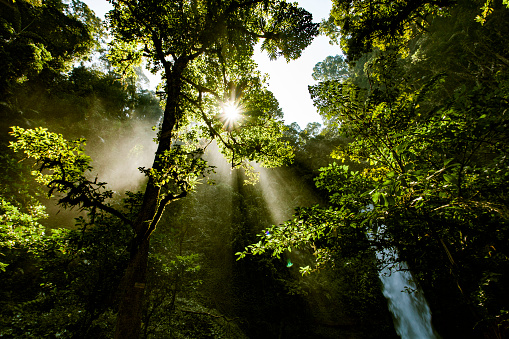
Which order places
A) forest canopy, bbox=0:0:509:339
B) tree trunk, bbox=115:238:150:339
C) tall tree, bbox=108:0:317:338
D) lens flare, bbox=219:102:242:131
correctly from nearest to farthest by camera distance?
1. forest canopy, bbox=0:0:509:339
2. tree trunk, bbox=115:238:150:339
3. tall tree, bbox=108:0:317:338
4. lens flare, bbox=219:102:242:131

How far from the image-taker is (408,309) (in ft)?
35.5

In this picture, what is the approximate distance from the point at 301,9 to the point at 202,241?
14.1 meters

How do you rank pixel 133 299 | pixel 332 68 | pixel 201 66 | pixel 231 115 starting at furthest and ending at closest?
pixel 332 68 → pixel 201 66 → pixel 231 115 → pixel 133 299

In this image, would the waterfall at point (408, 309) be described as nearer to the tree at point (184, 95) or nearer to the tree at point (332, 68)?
the tree at point (184, 95)

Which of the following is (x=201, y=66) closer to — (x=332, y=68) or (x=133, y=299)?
(x=133, y=299)

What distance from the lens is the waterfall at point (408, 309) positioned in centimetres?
1043

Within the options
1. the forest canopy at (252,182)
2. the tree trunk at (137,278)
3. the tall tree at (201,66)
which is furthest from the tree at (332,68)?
the tree trunk at (137,278)

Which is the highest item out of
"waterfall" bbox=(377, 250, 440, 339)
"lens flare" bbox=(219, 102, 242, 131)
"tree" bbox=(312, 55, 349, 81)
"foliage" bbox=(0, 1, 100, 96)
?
"tree" bbox=(312, 55, 349, 81)

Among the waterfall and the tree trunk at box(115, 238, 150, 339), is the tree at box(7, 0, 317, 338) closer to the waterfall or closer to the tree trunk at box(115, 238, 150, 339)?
the tree trunk at box(115, 238, 150, 339)

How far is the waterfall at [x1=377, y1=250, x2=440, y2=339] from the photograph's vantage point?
10.4 meters

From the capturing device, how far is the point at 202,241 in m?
13.8

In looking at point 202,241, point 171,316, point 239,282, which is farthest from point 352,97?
point 202,241

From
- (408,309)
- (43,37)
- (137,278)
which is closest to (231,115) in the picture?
(137,278)

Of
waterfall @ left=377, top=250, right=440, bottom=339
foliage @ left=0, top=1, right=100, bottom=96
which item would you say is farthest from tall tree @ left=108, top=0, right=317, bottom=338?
foliage @ left=0, top=1, right=100, bottom=96
